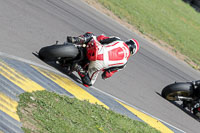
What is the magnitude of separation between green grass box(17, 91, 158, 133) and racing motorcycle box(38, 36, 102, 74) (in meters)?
1.12

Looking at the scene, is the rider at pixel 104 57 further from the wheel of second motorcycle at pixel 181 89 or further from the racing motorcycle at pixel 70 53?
the wheel of second motorcycle at pixel 181 89

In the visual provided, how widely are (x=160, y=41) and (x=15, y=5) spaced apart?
8419mm

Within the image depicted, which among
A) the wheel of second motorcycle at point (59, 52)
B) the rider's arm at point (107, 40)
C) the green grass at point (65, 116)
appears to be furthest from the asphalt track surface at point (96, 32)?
the green grass at point (65, 116)

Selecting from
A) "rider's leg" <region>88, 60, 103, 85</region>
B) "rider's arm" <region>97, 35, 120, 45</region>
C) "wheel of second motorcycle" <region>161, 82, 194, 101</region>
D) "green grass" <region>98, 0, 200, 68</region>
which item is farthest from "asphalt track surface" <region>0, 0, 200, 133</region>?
"green grass" <region>98, 0, 200, 68</region>

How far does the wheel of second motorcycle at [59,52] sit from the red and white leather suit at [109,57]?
0.46 meters

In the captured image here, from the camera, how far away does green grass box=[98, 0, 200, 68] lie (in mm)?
16953

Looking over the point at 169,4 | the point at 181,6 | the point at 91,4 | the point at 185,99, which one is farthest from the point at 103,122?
the point at 181,6

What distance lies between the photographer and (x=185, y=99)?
29.9 feet

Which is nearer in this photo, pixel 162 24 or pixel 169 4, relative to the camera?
pixel 162 24

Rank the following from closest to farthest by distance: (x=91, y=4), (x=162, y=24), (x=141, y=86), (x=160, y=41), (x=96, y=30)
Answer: (x=141, y=86) → (x=96, y=30) → (x=91, y=4) → (x=160, y=41) → (x=162, y=24)

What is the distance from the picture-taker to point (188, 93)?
29.4 feet

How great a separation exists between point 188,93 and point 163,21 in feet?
38.4

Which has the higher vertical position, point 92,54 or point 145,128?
point 92,54

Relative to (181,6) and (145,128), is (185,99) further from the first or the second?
(181,6)
